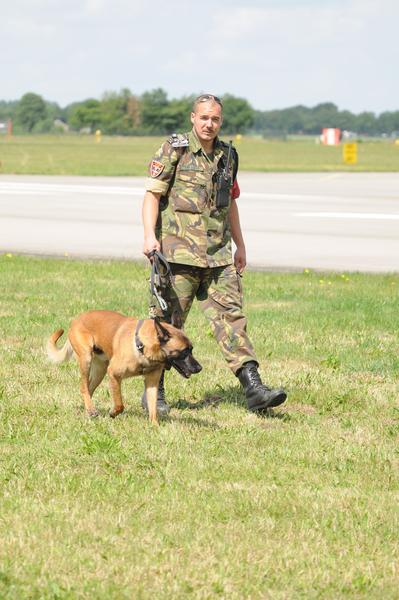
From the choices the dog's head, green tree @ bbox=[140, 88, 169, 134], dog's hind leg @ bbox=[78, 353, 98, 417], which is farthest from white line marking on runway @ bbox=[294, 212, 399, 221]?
green tree @ bbox=[140, 88, 169, 134]

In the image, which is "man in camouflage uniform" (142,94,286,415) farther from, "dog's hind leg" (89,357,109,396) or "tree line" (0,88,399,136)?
"tree line" (0,88,399,136)

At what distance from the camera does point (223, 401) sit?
322 inches

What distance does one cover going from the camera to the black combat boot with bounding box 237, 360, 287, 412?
750 cm

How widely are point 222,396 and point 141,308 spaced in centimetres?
345

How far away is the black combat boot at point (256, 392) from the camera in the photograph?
750 cm

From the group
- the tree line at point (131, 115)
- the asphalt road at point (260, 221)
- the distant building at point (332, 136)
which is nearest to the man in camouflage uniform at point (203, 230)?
the asphalt road at point (260, 221)

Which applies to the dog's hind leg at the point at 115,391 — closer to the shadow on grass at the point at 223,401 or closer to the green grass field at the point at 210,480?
the green grass field at the point at 210,480

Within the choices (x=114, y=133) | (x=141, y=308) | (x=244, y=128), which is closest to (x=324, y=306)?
(x=141, y=308)

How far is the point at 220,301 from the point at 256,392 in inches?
26.0

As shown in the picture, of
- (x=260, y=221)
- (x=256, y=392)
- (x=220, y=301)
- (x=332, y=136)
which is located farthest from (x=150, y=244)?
(x=332, y=136)

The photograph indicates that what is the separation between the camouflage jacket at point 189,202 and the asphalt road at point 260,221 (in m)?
8.21

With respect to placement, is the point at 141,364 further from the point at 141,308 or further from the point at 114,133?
the point at 114,133

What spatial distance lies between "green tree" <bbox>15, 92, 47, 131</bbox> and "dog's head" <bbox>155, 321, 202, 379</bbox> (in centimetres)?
17849

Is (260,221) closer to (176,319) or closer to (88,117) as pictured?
(176,319)
